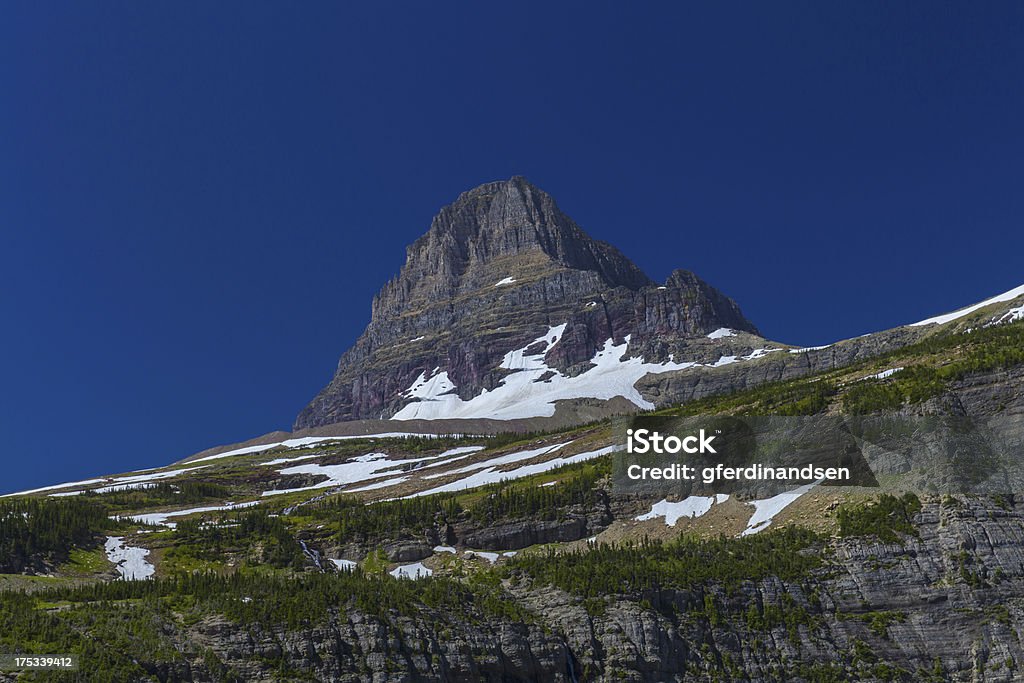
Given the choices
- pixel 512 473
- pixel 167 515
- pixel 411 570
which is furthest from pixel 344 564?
pixel 167 515

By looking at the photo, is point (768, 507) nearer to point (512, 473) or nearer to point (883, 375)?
point (883, 375)

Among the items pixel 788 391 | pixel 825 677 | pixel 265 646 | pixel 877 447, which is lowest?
pixel 825 677

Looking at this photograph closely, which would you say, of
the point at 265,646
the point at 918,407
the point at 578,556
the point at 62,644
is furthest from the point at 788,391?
the point at 62,644

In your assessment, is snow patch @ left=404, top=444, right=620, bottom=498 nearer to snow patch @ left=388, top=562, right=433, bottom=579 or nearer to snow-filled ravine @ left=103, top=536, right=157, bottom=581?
snow patch @ left=388, top=562, right=433, bottom=579

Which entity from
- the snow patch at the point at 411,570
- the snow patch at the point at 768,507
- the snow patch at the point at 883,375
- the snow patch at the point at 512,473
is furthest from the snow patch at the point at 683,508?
the snow patch at the point at 883,375

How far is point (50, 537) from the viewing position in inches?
5049

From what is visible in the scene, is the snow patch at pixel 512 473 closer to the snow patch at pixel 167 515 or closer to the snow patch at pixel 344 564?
the snow patch at pixel 344 564

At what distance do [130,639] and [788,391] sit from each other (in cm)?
11477

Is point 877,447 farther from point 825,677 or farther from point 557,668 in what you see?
point 557,668

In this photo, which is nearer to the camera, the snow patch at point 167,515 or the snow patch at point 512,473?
the snow patch at point 167,515

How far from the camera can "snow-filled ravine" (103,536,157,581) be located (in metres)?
123

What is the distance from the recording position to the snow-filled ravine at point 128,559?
4855 inches

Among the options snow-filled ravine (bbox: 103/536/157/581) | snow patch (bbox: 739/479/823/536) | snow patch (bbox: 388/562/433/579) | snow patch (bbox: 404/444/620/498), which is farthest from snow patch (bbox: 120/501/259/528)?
snow patch (bbox: 739/479/823/536)

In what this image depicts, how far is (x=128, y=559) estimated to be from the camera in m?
130
